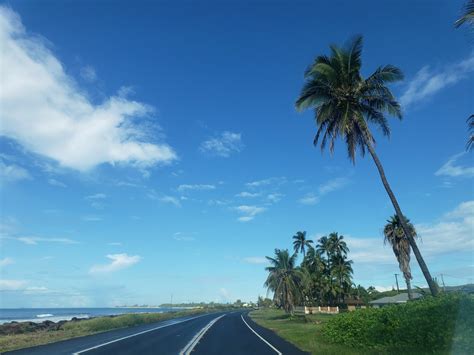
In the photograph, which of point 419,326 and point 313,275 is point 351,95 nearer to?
point 419,326

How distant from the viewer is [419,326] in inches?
516

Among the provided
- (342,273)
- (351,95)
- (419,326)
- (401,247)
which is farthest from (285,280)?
(419,326)

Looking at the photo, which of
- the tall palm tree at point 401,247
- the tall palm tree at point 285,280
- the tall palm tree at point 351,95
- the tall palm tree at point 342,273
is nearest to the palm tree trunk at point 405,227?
the tall palm tree at point 351,95

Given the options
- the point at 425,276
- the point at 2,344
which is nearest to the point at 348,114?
the point at 425,276

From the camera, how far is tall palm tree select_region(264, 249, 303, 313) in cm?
5775

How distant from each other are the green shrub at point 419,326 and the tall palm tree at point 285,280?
39674 millimetres

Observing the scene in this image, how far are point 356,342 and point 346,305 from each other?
228 feet

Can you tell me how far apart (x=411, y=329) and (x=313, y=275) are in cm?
7183

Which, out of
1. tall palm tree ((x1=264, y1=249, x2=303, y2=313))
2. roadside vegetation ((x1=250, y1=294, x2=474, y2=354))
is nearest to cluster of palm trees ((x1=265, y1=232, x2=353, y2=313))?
tall palm tree ((x1=264, y1=249, x2=303, y2=313))

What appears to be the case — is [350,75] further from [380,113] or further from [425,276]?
[425,276]

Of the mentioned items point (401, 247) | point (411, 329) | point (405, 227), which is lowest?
point (411, 329)

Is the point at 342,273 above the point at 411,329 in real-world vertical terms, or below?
above

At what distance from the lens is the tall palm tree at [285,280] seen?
57.8 metres

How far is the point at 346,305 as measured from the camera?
3250 inches
